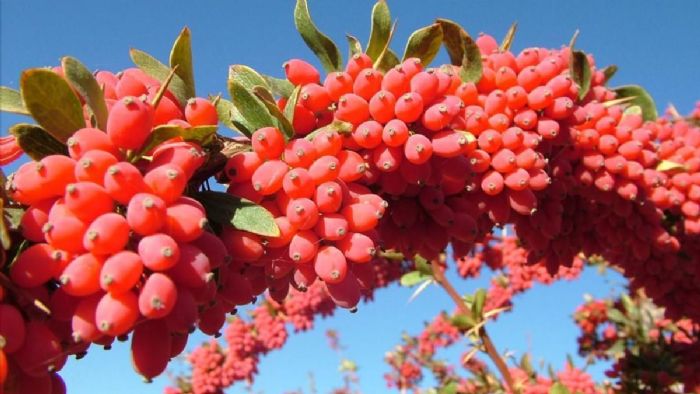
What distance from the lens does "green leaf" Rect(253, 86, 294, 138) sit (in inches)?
58.1

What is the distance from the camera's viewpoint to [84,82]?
1216 mm

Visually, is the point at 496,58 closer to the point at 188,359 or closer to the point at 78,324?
the point at 78,324

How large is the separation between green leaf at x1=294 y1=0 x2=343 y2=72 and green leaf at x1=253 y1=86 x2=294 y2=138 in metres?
0.38

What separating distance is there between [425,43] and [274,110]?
64 centimetres

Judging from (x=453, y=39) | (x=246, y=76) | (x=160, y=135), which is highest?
(x=453, y=39)

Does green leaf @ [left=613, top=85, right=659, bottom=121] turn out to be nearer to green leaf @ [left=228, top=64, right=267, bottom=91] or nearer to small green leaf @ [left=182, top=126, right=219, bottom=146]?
green leaf @ [left=228, top=64, right=267, bottom=91]

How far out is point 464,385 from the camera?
18.8 ft

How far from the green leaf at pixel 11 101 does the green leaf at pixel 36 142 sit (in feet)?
0.37

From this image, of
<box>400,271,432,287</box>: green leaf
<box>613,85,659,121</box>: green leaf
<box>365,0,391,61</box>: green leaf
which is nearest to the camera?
<box>365,0,391,61</box>: green leaf

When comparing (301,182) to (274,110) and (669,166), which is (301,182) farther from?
(669,166)

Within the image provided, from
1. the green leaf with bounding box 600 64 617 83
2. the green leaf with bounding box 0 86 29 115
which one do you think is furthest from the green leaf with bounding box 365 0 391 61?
the green leaf with bounding box 600 64 617 83

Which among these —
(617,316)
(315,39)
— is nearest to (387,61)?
(315,39)

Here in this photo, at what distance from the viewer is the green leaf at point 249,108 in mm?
1521

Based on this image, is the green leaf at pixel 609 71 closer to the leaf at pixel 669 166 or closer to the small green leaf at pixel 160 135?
the leaf at pixel 669 166
